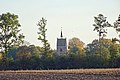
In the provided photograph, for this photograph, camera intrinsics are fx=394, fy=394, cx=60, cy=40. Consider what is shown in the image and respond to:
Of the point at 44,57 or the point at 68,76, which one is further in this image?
the point at 44,57

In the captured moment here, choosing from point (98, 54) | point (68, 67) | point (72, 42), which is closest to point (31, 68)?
point (68, 67)

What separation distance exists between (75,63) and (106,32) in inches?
632

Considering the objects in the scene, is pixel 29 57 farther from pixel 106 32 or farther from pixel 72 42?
pixel 72 42

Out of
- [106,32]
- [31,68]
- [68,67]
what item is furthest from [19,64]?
[106,32]

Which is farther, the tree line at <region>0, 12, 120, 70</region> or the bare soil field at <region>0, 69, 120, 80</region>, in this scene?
the tree line at <region>0, 12, 120, 70</region>

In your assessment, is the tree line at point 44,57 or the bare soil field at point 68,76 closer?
the bare soil field at point 68,76

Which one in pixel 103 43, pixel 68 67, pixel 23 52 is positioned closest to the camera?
pixel 68 67

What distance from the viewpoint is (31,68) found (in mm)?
88625

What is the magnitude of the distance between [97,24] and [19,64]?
A: 23.9 m

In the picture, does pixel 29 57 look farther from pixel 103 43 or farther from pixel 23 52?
pixel 103 43

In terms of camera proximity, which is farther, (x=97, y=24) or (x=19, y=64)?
(x=97, y=24)

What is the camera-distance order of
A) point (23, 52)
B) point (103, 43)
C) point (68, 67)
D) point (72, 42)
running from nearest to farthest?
1. point (68, 67)
2. point (23, 52)
3. point (103, 43)
4. point (72, 42)

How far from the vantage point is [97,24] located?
101m

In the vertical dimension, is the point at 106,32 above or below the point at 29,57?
above
